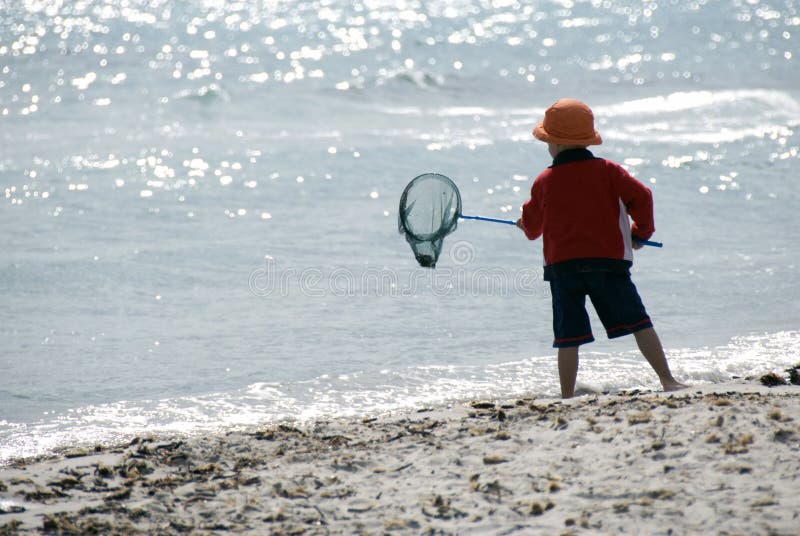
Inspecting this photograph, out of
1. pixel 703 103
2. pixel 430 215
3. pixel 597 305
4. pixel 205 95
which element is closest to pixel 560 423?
pixel 597 305

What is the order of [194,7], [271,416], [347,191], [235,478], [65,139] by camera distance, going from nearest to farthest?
[235,478] < [271,416] < [347,191] < [65,139] < [194,7]

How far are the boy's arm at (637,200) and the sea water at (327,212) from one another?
120 cm

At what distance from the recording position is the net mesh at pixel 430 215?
5.37m

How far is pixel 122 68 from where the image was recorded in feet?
65.4

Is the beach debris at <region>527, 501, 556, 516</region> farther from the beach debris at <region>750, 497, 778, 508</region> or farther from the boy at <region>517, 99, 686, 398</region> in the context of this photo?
the boy at <region>517, 99, 686, 398</region>

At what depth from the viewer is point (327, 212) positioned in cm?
1029

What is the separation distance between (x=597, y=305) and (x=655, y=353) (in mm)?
356

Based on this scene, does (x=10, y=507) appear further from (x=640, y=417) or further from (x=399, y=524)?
(x=640, y=417)

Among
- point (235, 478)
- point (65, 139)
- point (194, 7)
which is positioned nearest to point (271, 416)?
point (235, 478)

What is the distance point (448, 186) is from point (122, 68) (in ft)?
52.5

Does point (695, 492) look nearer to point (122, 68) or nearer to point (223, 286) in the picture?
point (223, 286)

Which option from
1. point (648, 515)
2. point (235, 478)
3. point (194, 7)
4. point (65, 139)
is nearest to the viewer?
point (648, 515)

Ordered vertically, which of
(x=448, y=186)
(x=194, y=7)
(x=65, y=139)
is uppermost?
(x=194, y=7)

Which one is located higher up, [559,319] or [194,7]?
[194,7]
